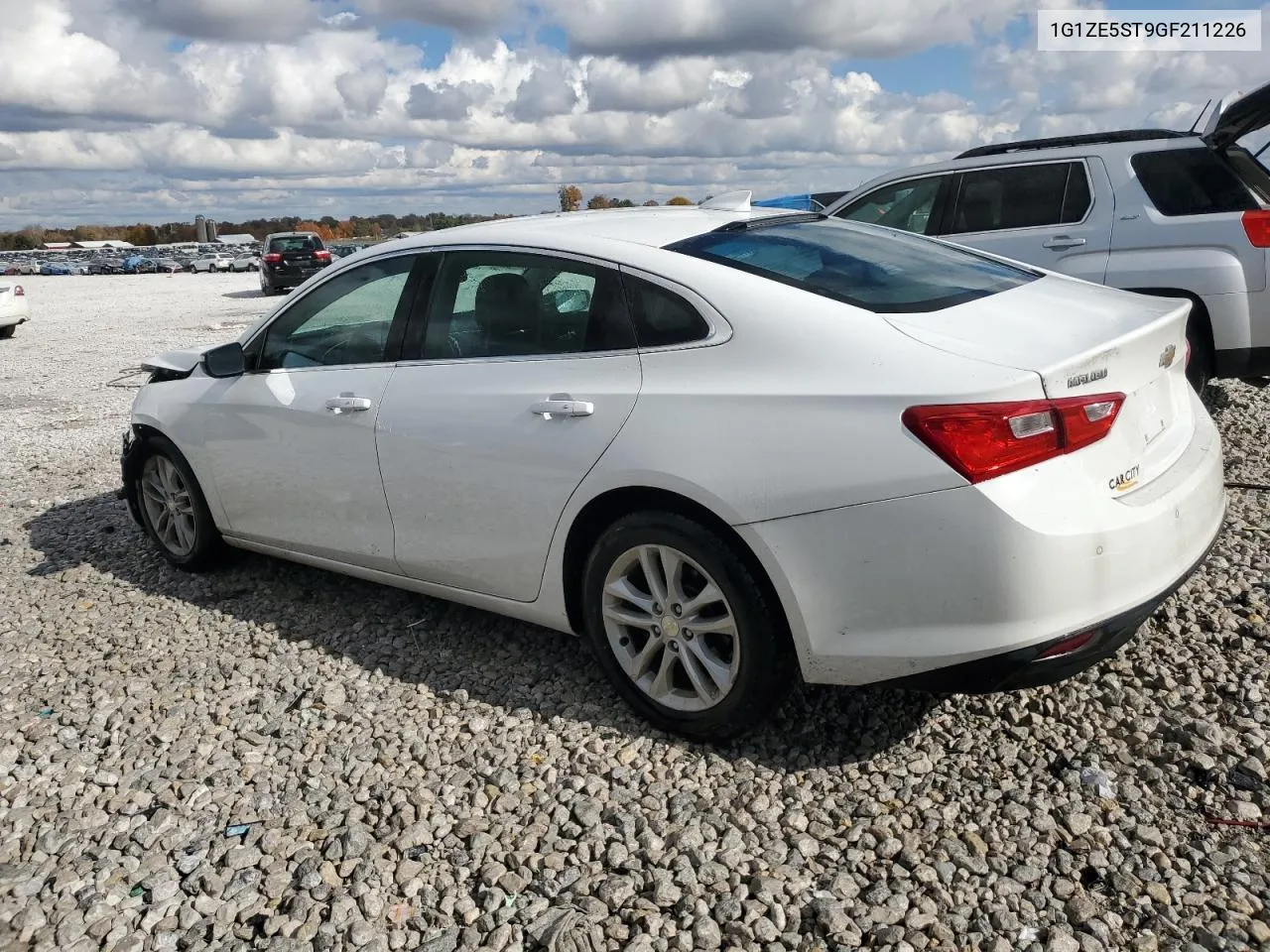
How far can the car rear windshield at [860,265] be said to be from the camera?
327cm

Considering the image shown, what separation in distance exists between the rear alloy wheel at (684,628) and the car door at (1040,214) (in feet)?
15.6

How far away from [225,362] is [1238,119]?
5647 millimetres

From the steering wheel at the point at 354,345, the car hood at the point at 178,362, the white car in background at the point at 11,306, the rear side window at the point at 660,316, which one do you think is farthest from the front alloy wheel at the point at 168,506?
the white car in background at the point at 11,306

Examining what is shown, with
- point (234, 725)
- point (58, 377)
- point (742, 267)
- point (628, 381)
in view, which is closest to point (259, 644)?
point (234, 725)

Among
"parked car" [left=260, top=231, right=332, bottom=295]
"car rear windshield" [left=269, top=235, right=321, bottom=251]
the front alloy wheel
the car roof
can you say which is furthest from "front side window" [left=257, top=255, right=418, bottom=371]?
"car rear windshield" [left=269, top=235, right=321, bottom=251]

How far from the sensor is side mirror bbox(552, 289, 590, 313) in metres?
3.58

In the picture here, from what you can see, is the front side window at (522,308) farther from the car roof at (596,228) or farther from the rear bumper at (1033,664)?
the rear bumper at (1033,664)

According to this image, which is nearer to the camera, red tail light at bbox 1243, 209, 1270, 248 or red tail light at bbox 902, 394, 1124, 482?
red tail light at bbox 902, 394, 1124, 482

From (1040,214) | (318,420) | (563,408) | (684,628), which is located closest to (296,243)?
(1040,214)

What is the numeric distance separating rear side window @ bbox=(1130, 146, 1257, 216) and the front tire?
585 cm

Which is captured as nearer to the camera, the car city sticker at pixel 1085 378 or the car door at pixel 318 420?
the car city sticker at pixel 1085 378

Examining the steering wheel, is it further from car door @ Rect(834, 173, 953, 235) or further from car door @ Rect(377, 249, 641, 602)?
car door @ Rect(834, 173, 953, 235)

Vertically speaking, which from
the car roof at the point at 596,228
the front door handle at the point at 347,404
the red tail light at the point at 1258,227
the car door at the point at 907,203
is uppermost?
the car door at the point at 907,203

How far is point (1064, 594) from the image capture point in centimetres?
275
